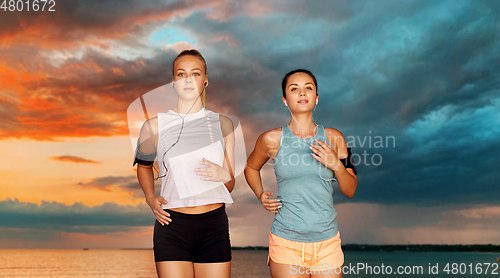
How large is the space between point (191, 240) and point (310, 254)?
1179 mm

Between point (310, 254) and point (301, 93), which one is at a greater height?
point (301, 93)

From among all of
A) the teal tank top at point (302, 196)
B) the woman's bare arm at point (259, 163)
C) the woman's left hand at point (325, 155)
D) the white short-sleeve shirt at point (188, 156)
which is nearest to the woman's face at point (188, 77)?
the white short-sleeve shirt at point (188, 156)

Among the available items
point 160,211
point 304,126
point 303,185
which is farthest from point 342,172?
point 160,211

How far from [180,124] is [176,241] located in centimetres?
121

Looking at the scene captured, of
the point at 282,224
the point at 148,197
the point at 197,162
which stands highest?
the point at 197,162

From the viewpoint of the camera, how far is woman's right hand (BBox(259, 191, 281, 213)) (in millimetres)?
3899

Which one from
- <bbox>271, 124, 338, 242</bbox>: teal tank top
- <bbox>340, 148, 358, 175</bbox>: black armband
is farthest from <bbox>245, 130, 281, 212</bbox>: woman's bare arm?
<bbox>340, 148, 358, 175</bbox>: black armband

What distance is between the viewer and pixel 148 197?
3740 mm

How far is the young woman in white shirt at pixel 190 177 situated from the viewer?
351cm

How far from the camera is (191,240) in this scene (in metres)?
3.52

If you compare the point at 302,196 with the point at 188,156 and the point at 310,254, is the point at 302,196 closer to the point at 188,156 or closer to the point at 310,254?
the point at 310,254

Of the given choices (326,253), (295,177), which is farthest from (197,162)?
(326,253)

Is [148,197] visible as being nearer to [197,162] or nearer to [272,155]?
[197,162]

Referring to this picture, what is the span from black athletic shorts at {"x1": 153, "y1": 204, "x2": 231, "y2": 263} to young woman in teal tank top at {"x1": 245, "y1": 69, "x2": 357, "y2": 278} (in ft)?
1.97
